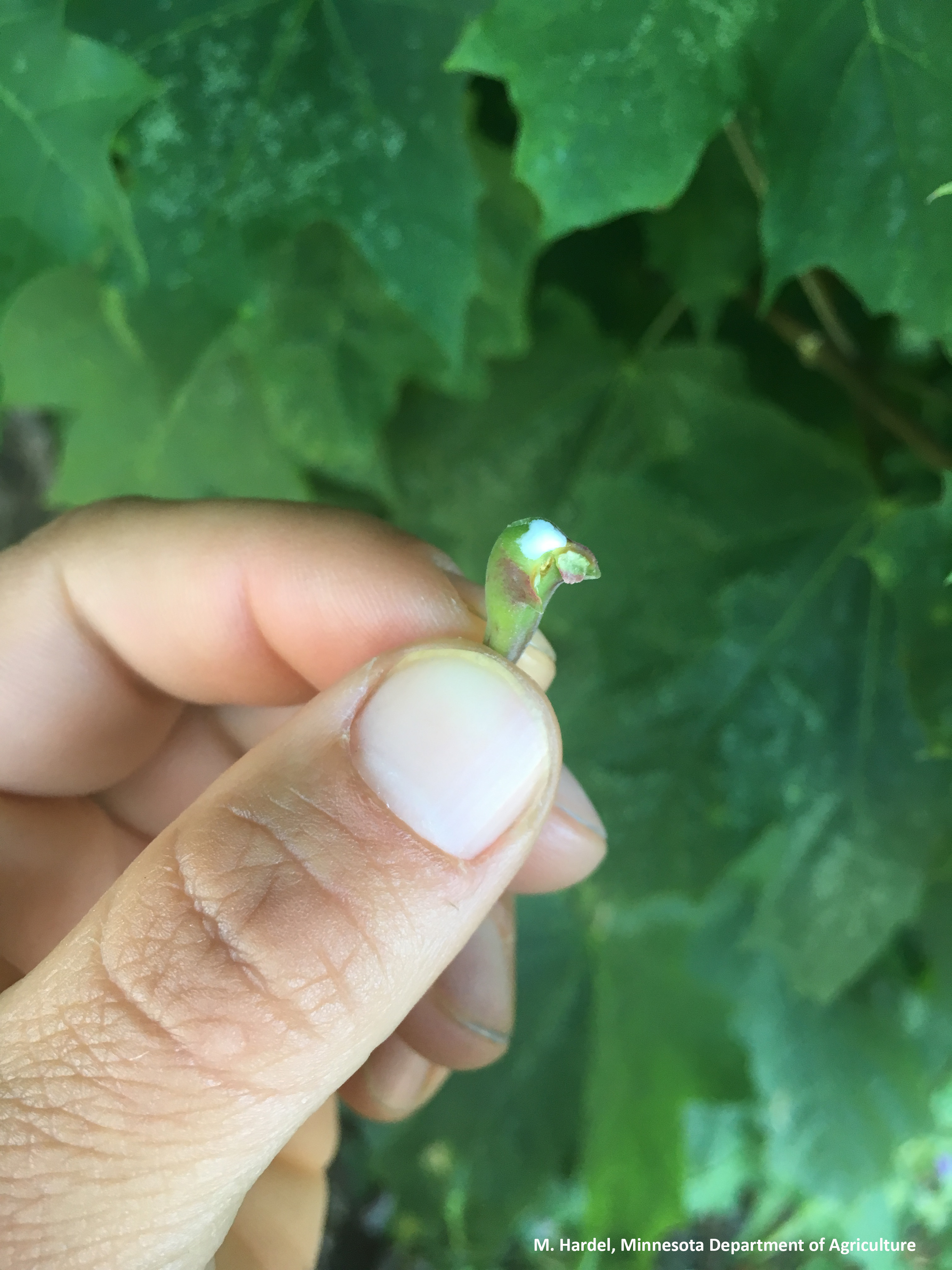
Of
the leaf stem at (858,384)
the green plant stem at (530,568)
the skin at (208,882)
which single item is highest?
the green plant stem at (530,568)

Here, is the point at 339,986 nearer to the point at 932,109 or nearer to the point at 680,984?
the point at 932,109

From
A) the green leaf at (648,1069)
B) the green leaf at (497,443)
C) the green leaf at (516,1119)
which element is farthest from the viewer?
the green leaf at (516,1119)

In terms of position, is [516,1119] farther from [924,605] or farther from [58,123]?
[58,123]

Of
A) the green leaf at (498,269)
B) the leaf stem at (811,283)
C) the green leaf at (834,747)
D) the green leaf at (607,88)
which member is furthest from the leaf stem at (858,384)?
the green leaf at (607,88)

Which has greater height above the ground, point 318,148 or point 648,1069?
point 318,148

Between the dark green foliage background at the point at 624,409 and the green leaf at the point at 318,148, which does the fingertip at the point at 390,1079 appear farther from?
the green leaf at the point at 318,148

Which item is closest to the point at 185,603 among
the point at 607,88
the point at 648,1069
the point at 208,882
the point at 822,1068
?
the point at 208,882
